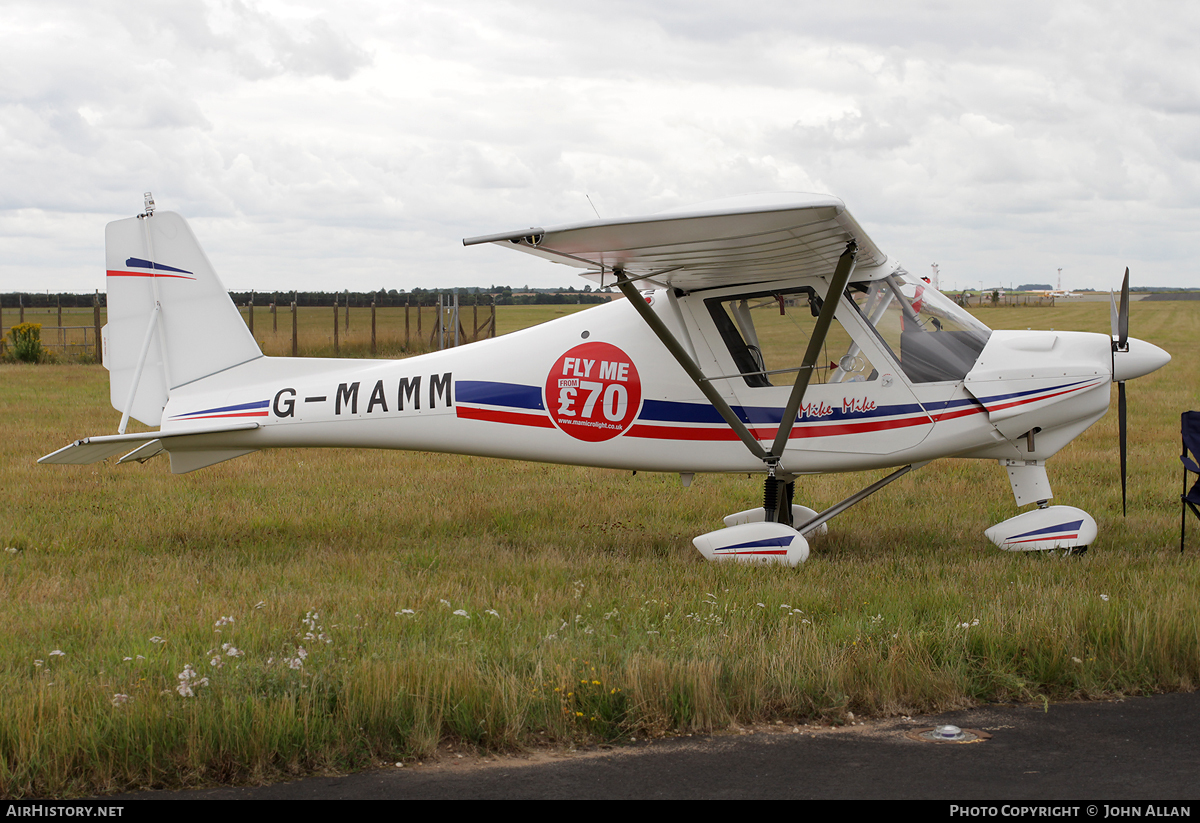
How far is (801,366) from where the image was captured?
7.31 m

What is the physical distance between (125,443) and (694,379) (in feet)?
14.1

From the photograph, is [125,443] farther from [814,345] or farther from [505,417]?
[814,345]

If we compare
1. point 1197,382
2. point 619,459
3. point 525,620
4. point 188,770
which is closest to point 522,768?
point 188,770

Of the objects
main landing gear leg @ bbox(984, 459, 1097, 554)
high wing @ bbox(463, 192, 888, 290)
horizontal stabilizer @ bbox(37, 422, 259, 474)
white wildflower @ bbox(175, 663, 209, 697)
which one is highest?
high wing @ bbox(463, 192, 888, 290)

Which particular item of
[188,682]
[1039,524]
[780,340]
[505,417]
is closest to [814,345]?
[780,340]

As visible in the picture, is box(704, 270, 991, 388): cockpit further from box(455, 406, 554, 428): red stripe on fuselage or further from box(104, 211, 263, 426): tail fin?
box(104, 211, 263, 426): tail fin

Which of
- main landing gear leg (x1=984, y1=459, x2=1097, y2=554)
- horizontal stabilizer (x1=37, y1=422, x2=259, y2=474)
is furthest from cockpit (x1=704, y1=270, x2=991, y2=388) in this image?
horizontal stabilizer (x1=37, y1=422, x2=259, y2=474)

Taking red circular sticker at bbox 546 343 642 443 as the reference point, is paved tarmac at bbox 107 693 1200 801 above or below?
below

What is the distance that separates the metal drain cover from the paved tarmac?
0.10ft

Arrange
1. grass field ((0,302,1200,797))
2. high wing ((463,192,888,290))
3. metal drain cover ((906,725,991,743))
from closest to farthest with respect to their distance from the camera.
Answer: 1. grass field ((0,302,1200,797))
2. metal drain cover ((906,725,991,743))
3. high wing ((463,192,888,290))

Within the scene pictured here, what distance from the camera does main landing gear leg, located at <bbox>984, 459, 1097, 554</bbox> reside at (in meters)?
7.27

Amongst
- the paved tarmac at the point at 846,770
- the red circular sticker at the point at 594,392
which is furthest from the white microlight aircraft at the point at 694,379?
the paved tarmac at the point at 846,770

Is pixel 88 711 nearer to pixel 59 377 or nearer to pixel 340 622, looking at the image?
pixel 340 622

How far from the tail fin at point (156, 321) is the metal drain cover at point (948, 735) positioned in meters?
6.38
